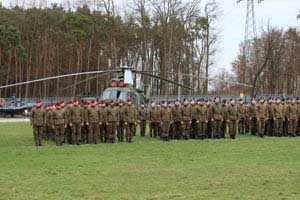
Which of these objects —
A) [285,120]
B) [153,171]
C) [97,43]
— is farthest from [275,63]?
[153,171]

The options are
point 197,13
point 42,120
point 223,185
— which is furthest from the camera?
point 197,13

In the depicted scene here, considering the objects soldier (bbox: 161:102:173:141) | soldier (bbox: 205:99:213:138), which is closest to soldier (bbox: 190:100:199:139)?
soldier (bbox: 205:99:213:138)

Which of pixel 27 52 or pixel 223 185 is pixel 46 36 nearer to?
pixel 27 52

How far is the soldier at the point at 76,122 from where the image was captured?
1914cm

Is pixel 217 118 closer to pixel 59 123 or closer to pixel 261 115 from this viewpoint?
pixel 261 115

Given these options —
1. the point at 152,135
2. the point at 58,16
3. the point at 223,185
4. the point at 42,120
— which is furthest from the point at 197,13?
the point at 223,185

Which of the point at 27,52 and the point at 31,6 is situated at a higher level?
the point at 31,6

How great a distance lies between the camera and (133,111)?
66.1ft

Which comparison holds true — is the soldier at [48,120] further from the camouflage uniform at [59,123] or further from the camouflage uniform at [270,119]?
the camouflage uniform at [270,119]

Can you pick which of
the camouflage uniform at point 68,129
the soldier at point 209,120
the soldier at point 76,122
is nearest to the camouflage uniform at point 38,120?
the camouflage uniform at point 68,129

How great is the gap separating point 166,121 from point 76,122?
348 cm

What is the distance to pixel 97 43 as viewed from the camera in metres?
58.9

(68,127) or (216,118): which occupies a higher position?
(216,118)

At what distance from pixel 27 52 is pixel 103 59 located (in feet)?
24.9
